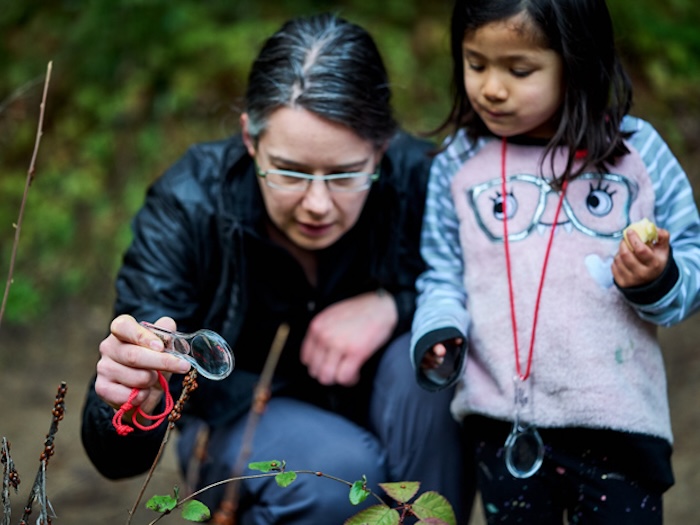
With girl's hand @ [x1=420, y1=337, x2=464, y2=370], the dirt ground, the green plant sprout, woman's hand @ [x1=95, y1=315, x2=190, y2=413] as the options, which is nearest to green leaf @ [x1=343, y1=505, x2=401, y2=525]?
the green plant sprout

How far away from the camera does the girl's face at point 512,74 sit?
5.81ft

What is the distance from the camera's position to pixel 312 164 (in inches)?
78.8

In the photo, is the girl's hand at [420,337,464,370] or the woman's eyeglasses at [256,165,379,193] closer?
the girl's hand at [420,337,464,370]

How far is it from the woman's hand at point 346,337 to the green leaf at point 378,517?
878mm

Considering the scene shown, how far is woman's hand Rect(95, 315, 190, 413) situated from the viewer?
4.87 ft

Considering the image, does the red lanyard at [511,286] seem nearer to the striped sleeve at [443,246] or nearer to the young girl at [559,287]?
the young girl at [559,287]

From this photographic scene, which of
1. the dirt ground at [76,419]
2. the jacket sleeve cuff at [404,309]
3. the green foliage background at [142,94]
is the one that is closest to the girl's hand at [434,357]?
the jacket sleeve cuff at [404,309]

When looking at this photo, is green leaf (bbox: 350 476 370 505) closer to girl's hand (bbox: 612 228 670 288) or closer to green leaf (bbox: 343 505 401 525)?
green leaf (bbox: 343 505 401 525)

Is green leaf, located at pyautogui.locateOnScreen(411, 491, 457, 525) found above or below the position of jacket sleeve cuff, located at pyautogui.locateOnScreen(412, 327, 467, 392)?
below

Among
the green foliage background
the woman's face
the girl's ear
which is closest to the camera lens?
the woman's face

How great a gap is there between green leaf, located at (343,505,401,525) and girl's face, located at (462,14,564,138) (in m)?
0.87

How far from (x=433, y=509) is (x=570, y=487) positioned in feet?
1.74

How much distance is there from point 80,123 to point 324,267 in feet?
10.4

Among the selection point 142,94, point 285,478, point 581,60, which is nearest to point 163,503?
point 285,478
